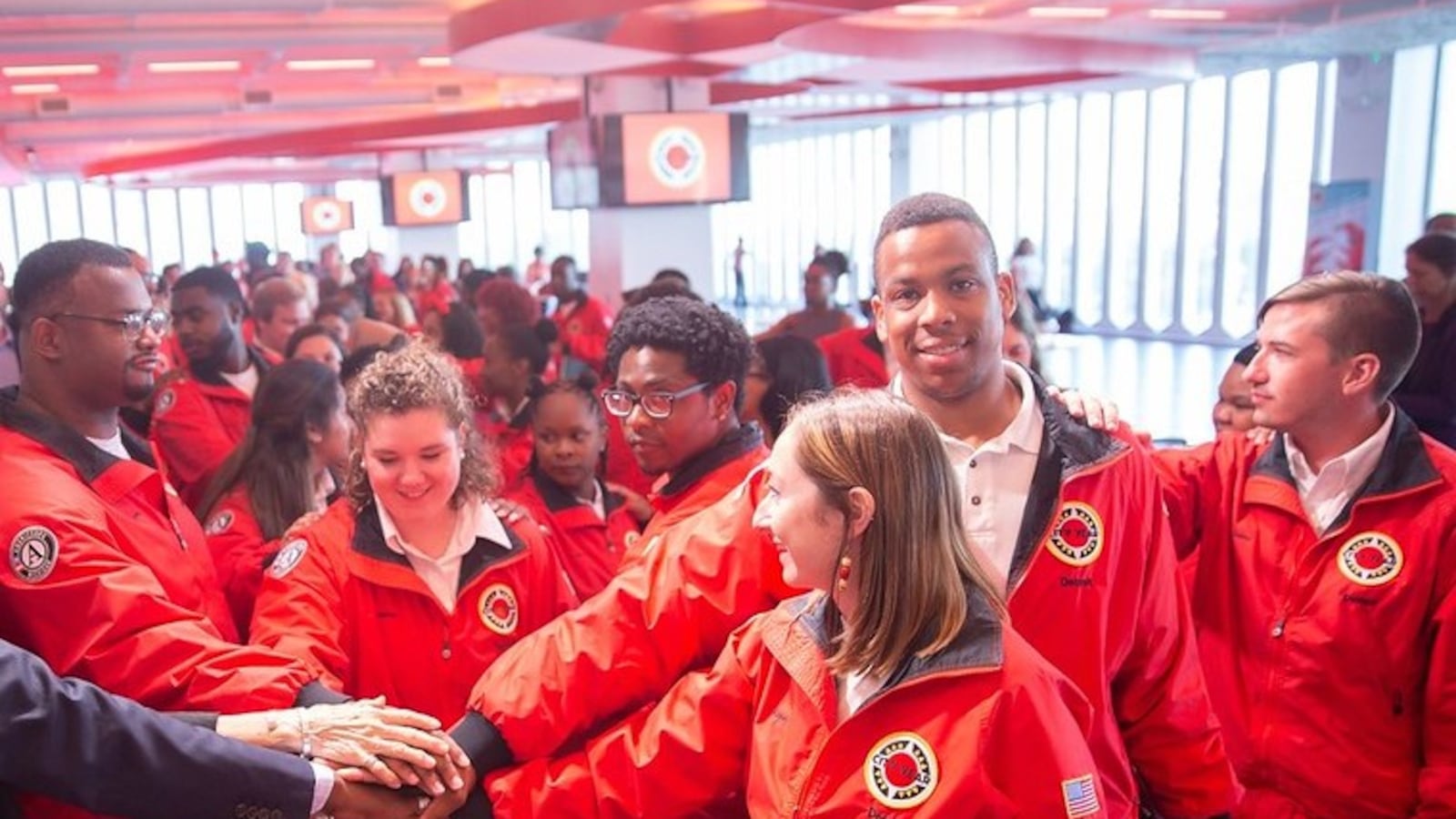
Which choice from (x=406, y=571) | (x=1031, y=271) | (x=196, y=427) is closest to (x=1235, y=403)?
(x=406, y=571)

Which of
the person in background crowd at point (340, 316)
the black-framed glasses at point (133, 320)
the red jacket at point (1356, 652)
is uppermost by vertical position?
the black-framed glasses at point (133, 320)

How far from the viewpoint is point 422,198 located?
16422mm

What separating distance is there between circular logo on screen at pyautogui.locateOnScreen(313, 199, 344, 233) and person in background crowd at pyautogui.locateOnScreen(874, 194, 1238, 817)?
788 inches

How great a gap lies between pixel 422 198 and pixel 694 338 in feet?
48.1

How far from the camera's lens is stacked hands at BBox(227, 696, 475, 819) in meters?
1.94

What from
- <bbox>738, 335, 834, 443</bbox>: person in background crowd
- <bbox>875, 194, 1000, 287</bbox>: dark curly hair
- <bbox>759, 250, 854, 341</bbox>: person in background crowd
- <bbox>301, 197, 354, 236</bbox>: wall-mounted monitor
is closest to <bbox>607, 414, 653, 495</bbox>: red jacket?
<bbox>738, 335, 834, 443</bbox>: person in background crowd

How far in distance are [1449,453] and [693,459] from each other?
154 centimetres

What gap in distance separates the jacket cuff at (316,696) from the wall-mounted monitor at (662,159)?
24.2 feet

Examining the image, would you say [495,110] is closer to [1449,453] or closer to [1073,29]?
[1073,29]

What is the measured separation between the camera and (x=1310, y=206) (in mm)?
10969

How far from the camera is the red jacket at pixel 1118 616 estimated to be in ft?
6.55

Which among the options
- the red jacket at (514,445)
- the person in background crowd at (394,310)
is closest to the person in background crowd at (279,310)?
the red jacket at (514,445)

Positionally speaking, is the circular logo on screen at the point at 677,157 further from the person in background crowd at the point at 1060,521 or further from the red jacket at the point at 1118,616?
the red jacket at the point at 1118,616

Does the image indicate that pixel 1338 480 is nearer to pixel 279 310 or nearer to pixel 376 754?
pixel 376 754
